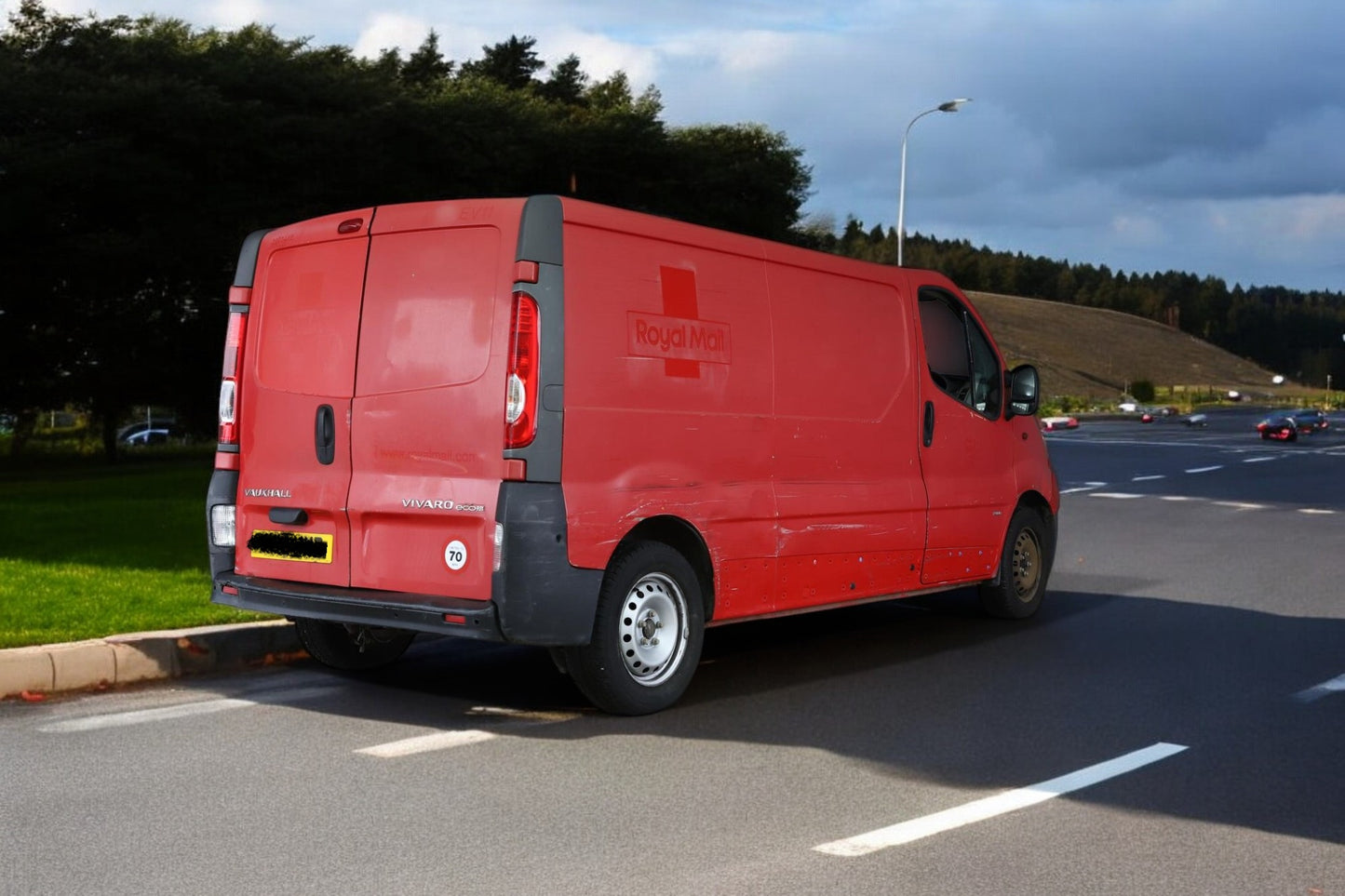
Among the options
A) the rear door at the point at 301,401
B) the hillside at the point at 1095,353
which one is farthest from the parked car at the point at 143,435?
the hillside at the point at 1095,353

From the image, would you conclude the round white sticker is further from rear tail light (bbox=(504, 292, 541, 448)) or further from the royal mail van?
rear tail light (bbox=(504, 292, 541, 448))

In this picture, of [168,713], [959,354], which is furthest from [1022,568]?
[168,713]

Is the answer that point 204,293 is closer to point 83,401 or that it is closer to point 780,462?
point 83,401

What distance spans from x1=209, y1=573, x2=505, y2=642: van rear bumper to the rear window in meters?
0.91

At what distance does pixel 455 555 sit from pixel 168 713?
1.49 meters

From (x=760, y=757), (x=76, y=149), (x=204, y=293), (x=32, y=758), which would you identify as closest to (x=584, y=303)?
(x=760, y=757)

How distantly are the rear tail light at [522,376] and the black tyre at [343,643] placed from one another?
196cm

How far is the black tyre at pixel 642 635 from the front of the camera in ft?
22.9

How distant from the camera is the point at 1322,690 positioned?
7.97 metres

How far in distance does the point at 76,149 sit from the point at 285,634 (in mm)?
24076

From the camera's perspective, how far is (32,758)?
6.09m

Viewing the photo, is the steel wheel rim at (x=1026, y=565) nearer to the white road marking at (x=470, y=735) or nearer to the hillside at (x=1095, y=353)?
the white road marking at (x=470, y=735)

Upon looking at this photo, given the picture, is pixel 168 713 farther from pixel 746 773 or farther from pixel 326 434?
pixel 746 773

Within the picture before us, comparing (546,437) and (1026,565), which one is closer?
(546,437)
